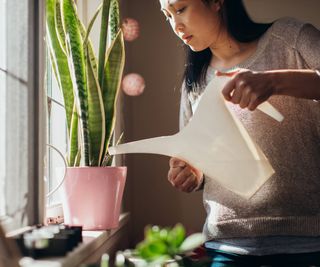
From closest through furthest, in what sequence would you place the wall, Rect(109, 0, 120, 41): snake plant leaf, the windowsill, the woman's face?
the windowsill < the woman's face < Rect(109, 0, 120, 41): snake plant leaf < the wall

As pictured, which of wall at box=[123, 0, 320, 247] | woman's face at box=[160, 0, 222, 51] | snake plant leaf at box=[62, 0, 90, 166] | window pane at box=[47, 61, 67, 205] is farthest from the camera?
wall at box=[123, 0, 320, 247]

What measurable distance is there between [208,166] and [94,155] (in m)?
0.46

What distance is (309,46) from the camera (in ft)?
3.18

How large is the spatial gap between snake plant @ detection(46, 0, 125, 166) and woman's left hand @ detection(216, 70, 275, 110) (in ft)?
1.64

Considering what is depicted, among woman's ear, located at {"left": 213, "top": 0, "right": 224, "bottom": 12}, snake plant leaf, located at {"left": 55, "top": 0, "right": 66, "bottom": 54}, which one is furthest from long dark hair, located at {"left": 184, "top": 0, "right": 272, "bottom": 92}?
snake plant leaf, located at {"left": 55, "top": 0, "right": 66, "bottom": 54}

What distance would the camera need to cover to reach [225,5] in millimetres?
1160

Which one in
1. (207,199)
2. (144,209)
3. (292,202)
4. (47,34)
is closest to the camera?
(292,202)

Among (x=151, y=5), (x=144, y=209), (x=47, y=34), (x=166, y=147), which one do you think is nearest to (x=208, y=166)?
(x=166, y=147)

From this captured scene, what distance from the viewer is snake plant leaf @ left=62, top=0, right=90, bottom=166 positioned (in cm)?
116

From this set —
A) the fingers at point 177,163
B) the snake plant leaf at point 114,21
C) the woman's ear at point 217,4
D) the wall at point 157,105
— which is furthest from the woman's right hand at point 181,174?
the wall at point 157,105

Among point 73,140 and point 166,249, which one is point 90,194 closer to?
point 73,140

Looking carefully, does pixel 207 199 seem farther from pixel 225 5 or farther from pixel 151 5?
pixel 151 5

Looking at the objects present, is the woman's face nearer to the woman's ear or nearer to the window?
the woman's ear

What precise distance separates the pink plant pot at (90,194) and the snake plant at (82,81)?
6cm
